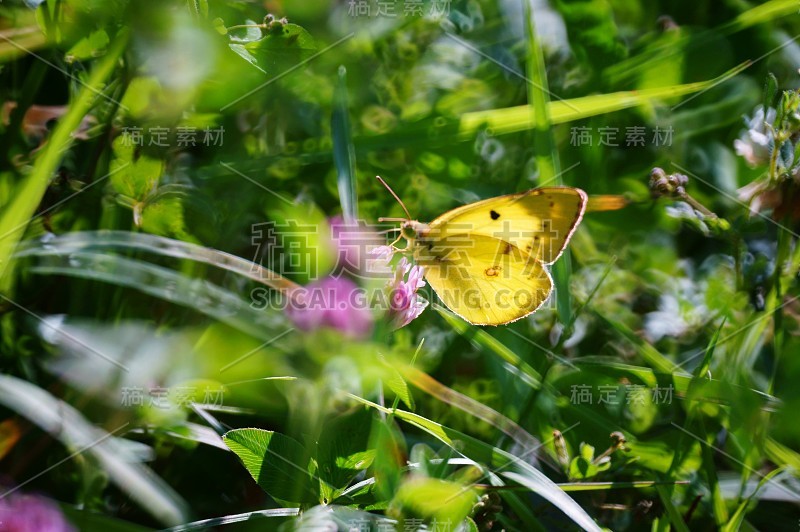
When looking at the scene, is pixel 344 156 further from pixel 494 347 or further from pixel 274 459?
pixel 274 459

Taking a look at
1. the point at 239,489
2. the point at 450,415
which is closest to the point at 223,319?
the point at 239,489

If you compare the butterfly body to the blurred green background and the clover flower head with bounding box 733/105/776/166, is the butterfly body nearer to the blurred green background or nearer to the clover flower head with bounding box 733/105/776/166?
the blurred green background

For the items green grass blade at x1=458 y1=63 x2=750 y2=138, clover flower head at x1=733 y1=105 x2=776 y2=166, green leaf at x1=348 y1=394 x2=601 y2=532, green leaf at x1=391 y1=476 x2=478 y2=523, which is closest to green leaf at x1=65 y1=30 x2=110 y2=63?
green grass blade at x1=458 y1=63 x2=750 y2=138

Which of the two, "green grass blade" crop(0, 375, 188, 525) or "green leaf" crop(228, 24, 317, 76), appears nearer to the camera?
"green grass blade" crop(0, 375, 188, 525)

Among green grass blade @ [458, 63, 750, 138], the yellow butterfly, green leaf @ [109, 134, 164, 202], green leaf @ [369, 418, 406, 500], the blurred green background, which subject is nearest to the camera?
green leaf @ [369, 418, 406, 500]

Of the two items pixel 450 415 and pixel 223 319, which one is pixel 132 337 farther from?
pixel 450 415

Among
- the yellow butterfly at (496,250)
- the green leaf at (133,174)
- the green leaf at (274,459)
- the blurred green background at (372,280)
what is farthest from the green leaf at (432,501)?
the green leaf at (133,174)
